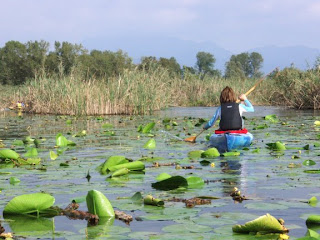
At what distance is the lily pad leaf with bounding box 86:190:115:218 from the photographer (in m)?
3.78

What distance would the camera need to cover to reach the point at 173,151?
8.70 meters

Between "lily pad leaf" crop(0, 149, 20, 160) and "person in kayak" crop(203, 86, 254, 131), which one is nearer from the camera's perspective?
"lily pad leaf" crop(0, 149, 20, 160)

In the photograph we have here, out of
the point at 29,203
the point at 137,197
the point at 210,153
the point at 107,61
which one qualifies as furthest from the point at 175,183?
the point at 107,61

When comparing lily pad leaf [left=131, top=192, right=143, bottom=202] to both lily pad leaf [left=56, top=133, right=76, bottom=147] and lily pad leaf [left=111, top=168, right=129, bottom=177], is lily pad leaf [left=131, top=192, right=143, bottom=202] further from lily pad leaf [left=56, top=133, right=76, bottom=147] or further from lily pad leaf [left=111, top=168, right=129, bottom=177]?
lily pad leaf [left=56, top=133, right=76, bottom=147]

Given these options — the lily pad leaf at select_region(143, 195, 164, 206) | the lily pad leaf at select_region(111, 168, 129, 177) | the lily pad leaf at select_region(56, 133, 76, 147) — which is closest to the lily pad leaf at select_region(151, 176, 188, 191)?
the lily pad leaf at select_region(143, 195, 164, 206)

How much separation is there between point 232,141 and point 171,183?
4097 millimetres

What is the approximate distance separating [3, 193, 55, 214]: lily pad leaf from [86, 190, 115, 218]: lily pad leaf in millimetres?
359

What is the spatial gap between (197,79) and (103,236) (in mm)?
26752

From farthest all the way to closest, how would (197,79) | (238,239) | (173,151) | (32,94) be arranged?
(197,79)
(32,94)
(173,151)
(238,239)

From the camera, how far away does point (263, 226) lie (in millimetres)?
3236

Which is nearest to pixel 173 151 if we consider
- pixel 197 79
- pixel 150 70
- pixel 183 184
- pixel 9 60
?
pixel 183 184

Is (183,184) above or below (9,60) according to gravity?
below

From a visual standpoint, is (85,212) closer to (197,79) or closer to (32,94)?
(32,94)

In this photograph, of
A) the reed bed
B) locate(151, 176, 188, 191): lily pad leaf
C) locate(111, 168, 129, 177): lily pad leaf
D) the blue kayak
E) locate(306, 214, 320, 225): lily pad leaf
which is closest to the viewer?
locate(306, 214, 320, 225): lily pad leaf
